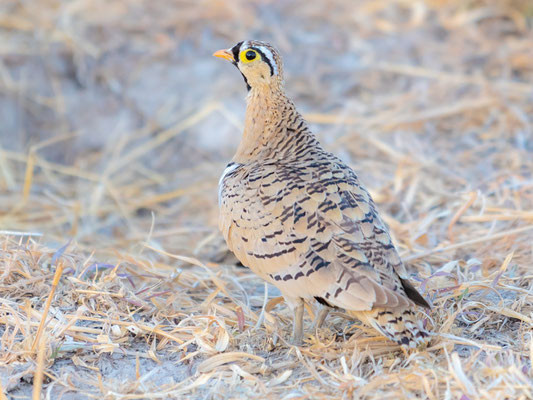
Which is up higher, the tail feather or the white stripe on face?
the white stripe on face

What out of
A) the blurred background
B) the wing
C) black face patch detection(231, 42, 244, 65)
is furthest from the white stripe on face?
the blurred background

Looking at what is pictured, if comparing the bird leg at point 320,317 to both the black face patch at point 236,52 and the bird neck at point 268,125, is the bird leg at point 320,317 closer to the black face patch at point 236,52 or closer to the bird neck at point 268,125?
the bird neck at point 268,125

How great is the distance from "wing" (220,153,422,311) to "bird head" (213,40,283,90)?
0.56 meters

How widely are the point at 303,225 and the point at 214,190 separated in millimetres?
3184

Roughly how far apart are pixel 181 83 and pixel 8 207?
2213 millimetres

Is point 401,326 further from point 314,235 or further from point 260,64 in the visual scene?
point 260,64

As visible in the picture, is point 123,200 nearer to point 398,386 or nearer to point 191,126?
point 191,126

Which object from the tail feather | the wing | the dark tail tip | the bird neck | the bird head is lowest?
the tail feather

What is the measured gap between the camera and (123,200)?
645 centimetres

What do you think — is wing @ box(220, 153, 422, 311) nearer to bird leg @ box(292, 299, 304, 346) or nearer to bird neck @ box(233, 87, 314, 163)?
bird leg @ box(292, 299, 304, 346)

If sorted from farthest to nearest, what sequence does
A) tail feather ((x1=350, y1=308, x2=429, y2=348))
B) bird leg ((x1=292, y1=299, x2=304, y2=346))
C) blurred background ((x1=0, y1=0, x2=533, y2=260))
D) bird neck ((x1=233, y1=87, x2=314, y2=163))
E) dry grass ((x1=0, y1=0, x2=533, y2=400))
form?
blurred background ((x1=0, y1=0, x2=533, y2=260)) < bird neck ((x1=233, y1=87, x2=314, y2=163)) < bird leg ((x1=292, y1=299, x2=304, y2=346)) < dry grass ((x1=0, y1=0, x2=533, y2=400)) < tail feather ((x1=350, y1=308, x2=429, y2=348))

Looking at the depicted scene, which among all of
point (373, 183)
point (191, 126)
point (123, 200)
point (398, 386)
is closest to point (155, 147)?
point (191, 126)

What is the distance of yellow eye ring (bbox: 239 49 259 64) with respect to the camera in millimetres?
3895

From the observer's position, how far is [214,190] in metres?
6.36
